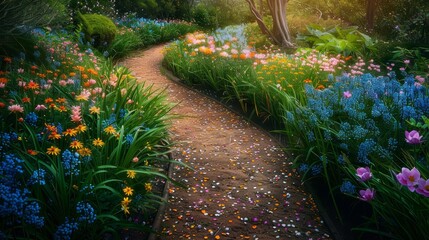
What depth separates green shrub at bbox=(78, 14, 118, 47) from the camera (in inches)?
382

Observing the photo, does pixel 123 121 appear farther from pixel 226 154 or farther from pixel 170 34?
pixel 170 34

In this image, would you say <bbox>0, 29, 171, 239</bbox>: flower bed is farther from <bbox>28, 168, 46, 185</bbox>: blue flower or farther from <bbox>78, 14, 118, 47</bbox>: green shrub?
<bbox>78, 14, 118, 47</bbox>: green shrub

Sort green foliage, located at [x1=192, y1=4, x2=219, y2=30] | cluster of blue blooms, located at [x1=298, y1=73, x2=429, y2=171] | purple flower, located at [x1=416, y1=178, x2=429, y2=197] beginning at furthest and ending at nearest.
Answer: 1. green foliage, located at [x1=192, y1=4, x2=219, y2=30]
2. cluster of blue blooms, located at [x1=298, y1=73, x2=429, y2=171]
3. purple flower, located at [x1=416, y1=178, x2=429, y2=197]

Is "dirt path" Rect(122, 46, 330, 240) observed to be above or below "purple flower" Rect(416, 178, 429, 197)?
below

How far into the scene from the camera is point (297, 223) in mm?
3432

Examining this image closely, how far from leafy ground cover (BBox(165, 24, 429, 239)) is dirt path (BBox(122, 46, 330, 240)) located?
29cm

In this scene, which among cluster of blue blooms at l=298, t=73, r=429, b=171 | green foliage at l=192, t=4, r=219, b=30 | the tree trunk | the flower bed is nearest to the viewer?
the flower bed

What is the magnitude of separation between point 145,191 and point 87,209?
1.05 meters

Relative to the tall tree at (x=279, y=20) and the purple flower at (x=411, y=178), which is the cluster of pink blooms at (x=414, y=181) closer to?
the purple flower at (x=411, y=178)

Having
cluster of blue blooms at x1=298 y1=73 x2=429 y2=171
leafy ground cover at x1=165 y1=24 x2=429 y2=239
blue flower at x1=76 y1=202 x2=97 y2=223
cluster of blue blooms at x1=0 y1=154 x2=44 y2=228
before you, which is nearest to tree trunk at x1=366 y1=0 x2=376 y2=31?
leafy ground cover at x1=165 y1=24 x2=429 y2=239

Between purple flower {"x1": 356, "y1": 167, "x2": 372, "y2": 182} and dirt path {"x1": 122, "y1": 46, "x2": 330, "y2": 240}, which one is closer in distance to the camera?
purple flower {"x1": 356, "y1": 167, "x2": 372, "y2": 182}

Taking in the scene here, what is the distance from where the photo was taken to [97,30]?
9.74m

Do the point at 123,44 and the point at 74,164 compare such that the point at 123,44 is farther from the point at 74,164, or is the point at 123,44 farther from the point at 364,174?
the point at 364,174

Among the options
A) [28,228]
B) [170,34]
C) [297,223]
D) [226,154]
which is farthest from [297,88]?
[170,34]
